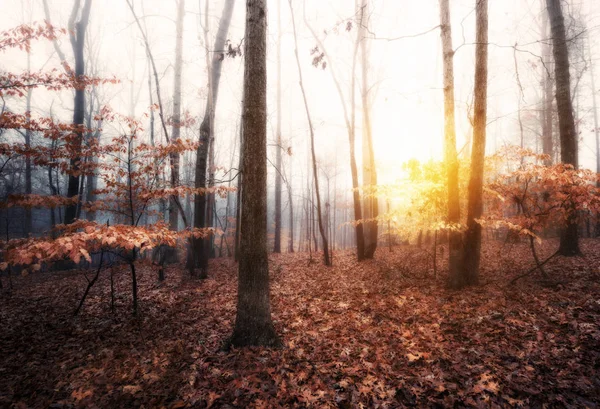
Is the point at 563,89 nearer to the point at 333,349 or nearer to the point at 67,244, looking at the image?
the point at 333,349

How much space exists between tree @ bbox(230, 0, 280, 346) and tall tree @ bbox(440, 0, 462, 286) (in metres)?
5.14

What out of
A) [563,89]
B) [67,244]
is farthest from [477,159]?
[67,244]

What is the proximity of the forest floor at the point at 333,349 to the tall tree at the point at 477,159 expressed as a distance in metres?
0.54

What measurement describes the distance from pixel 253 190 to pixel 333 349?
10.5 ft

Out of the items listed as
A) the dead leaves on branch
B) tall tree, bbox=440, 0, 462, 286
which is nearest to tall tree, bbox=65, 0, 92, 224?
the dead leaves on branch

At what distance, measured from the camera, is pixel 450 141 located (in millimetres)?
6875

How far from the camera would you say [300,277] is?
9750 mm

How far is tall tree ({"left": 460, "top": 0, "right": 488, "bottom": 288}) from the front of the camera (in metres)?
6.22

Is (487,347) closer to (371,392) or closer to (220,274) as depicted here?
(371,392)

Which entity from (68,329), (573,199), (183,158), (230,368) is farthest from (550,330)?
(183,158)

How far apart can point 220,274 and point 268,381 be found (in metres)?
7.61

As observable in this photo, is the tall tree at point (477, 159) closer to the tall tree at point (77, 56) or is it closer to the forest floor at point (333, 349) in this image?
the forest floor at point (333, 349)

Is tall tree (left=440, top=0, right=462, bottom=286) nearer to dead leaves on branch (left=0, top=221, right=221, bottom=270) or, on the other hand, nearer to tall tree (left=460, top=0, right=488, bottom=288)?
tall tree (left=460, top=0, right=488, bottom=288)

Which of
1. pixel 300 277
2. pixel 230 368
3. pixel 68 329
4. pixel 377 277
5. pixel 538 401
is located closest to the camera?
pixel 538 401
